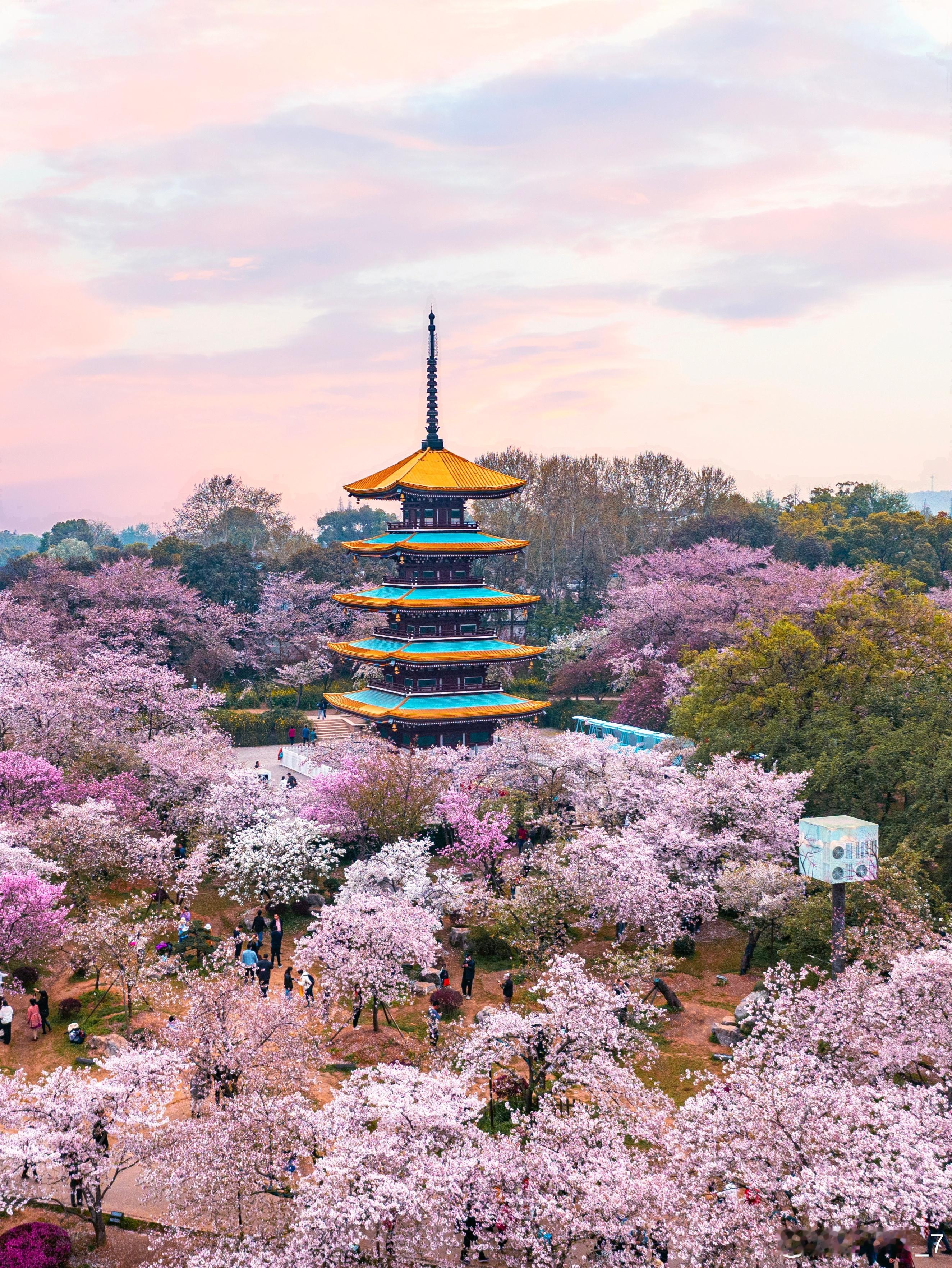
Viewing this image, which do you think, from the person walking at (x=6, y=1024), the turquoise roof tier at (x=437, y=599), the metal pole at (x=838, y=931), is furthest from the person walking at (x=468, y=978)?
the turquoise roof tier at (x=437, y=599)

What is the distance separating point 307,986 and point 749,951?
1291cm

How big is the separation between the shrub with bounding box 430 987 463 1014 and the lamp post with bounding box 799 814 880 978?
33.4 ft

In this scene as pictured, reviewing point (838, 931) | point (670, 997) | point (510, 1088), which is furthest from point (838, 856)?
point (510, 1088)

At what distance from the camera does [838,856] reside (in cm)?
2330

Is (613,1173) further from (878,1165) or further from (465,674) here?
(465,674)

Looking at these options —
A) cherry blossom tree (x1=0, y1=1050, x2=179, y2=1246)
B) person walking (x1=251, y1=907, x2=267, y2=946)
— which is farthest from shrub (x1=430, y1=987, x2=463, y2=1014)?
cherry blossom tree (x1=0, y1=1050, x2=179, y2=1246)

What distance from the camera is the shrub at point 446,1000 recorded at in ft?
91.4

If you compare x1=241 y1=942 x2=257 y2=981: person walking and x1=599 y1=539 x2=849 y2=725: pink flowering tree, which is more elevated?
x1=599 y1=539 x2=849 y2=725: pink flowering tree

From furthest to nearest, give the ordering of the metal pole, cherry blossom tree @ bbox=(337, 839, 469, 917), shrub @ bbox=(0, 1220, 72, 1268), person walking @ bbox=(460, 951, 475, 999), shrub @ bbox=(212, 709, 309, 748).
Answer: shrub @ bbox=(212, 709, 309, 748) → cherry blossom tree @ bbox=(337, 839, 469, 917) → person walking @ bbox=(460, 951, 475, 999) → the metal pole → shrub @ bbox=(0, 1220, 72, 1268)

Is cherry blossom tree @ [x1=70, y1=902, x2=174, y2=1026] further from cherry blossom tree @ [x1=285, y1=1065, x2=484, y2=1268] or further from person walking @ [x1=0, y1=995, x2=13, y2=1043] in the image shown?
cherry blossom tree @ [x1=285, y1=1065, x2=484, y2=1268]

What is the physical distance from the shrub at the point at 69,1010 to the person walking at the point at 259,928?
216 inches

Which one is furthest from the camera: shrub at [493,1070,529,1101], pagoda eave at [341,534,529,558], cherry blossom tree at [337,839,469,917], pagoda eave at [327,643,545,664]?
pagoda eave at [341,534,529,558]

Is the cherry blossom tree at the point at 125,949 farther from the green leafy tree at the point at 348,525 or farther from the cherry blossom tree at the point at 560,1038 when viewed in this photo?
the green leafy tree at the point at 348,525

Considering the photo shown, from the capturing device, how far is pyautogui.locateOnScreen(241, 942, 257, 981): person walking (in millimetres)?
27141
